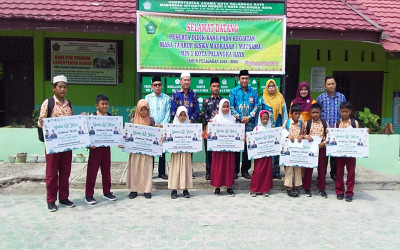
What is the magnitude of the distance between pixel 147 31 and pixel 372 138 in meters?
5.41

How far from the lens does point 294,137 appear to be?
5754 millimetres

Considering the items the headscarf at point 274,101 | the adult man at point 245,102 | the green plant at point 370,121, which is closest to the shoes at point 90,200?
the adult man at point 245,102

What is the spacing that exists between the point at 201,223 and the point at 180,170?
131 centimetres

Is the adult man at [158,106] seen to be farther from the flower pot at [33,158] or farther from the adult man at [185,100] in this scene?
the flower pot at [33,158]

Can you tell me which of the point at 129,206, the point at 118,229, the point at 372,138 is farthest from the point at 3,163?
the point at 372,138

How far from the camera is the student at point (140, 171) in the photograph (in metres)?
5.63

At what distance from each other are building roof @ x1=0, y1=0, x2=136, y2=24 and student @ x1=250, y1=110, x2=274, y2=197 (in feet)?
12.2

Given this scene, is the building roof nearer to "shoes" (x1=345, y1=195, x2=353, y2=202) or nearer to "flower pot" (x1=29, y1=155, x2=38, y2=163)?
"flower pot" (x1=29, y1=155, x2=38, y2=163)

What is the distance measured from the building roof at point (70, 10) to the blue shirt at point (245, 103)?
2.97 metres

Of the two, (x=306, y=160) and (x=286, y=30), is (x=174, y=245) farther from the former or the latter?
(x=286, y=30)

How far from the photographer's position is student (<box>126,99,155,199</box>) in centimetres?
563

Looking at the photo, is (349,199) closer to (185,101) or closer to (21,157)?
(185,101)

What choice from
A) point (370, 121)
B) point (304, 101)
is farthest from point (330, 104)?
point (370, 121)

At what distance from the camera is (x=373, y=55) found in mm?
9438
